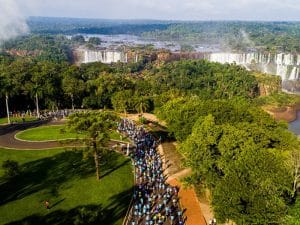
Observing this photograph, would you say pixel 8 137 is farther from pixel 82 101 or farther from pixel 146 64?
pixel 146 64

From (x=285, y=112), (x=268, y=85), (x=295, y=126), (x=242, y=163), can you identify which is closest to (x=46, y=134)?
(x=242, y=163)

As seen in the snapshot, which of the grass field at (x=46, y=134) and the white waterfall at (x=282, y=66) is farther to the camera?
the white waterfall at (x=282, y=66)

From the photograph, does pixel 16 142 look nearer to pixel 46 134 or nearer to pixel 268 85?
pixel 46 134

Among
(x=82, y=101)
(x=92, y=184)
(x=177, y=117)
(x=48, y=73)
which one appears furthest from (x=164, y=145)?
(x=48, y=73)

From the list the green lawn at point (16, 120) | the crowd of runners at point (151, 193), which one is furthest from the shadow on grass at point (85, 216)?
the green lawn at point (16, 120)

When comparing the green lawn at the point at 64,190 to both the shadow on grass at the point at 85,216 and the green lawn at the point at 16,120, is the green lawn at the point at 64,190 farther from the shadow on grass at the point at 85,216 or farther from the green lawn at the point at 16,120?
the green lawn at the point at 16,120

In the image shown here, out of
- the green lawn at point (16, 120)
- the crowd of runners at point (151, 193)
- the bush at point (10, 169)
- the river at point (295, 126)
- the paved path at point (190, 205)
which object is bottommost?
the river at point (295, 126)
